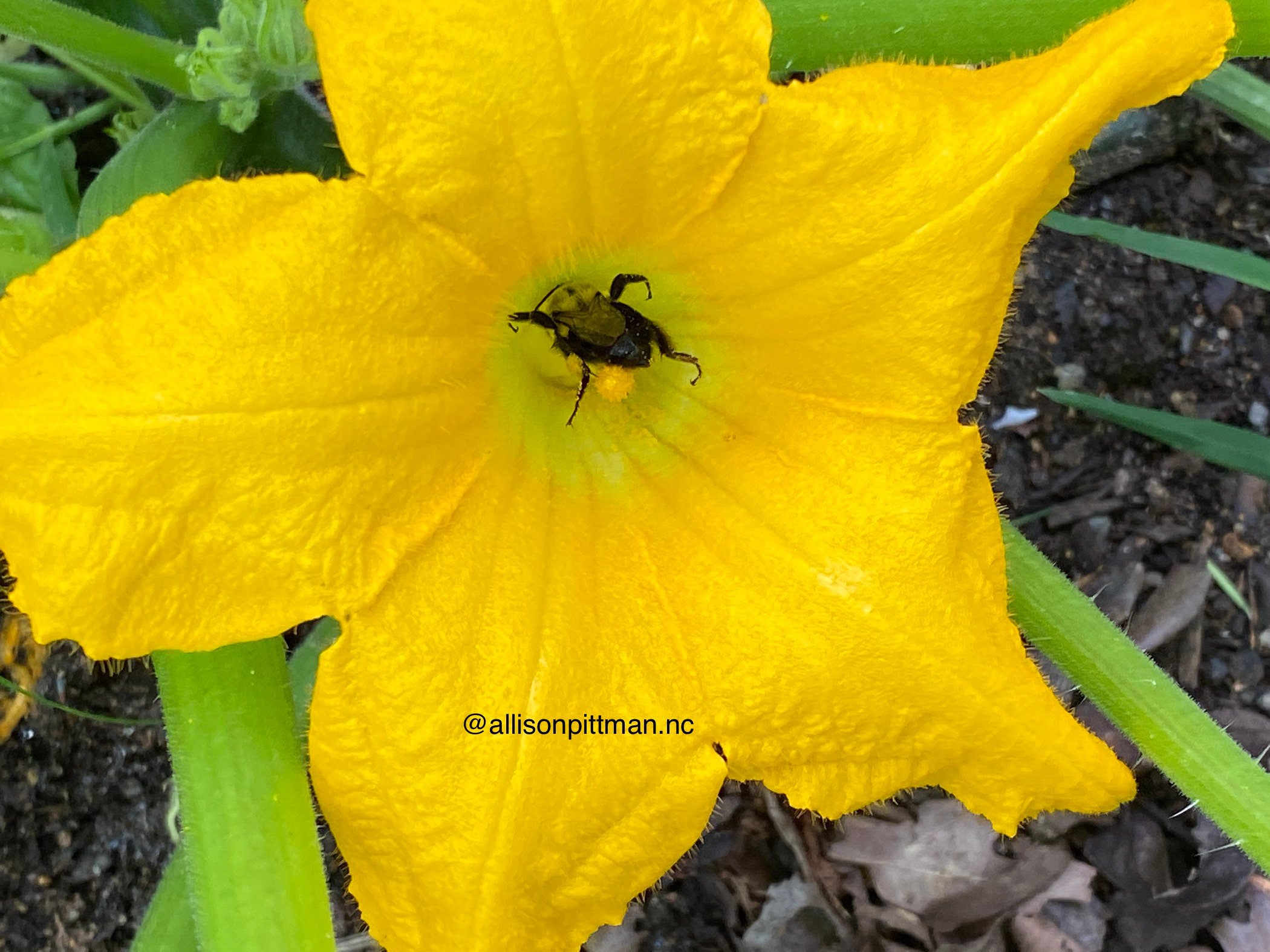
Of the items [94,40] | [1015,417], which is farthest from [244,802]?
[1015,417]

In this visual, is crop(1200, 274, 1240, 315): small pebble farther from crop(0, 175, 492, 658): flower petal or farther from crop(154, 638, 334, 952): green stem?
crop(154, 638, 334, 952): green stem

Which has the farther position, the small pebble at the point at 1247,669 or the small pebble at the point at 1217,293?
the small pebble at the point at 1217,293

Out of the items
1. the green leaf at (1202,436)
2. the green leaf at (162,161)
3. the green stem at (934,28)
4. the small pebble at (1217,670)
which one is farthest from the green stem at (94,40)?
the small pebble at (1217,670)

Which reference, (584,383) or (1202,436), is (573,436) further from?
(1202,436)

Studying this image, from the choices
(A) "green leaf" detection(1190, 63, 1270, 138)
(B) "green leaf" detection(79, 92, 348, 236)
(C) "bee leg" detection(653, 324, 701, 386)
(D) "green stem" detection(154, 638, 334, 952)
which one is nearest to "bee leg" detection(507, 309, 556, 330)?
(C) "bee leg" detection(653, 324, 701, 386)

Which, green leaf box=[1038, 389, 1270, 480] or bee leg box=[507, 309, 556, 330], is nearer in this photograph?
bee leg box=[507, 309, 556, 330]

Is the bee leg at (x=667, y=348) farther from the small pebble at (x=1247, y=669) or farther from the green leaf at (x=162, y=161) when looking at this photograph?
the small pebble at (x=1247, y=669)
